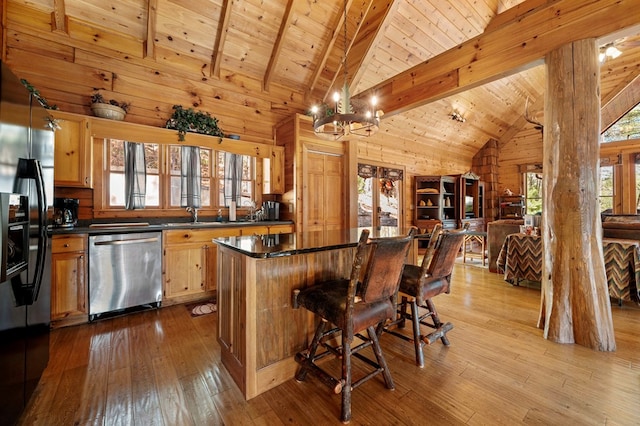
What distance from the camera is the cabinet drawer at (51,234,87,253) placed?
8.50 ft

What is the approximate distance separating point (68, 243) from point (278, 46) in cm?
373

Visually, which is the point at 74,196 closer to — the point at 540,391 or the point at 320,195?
the point at 320,195

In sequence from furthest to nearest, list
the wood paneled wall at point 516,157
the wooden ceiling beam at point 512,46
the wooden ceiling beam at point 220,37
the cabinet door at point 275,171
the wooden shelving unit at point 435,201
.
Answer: the wood paneled wall at point 516,157
the wooden shelving unit at point 435,201
the cabinet door at point 275,171
the wooden ceiling beam at point 220,37
the wooden ceiling beam at point 512,46

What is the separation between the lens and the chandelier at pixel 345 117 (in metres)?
2.34

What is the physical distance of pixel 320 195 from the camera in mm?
4691

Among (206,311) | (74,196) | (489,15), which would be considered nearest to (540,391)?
(206,311)

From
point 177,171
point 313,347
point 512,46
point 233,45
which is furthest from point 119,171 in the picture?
point 512,46

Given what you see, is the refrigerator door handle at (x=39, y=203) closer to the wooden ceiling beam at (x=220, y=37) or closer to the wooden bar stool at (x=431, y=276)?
the wooden bar stool at (x=431, y=276)

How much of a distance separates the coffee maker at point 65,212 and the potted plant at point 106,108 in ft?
3.50

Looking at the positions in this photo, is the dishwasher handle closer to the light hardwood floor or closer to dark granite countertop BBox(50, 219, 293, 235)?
dark granite countertop BBox(50, 219, 293, 235)

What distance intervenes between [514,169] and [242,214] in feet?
27.0

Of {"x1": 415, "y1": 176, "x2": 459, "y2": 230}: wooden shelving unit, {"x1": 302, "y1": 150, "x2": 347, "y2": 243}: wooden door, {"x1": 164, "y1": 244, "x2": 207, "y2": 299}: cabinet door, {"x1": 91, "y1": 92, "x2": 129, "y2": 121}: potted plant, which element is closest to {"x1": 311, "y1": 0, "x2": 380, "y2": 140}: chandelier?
{"x1": 302, "y1": 150, "x2": 347, "y2": 243}: wooden door

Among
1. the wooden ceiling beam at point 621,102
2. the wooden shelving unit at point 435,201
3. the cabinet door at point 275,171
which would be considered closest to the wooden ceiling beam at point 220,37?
the cabinet door at point 275,171

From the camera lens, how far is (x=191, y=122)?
3.78 meters
